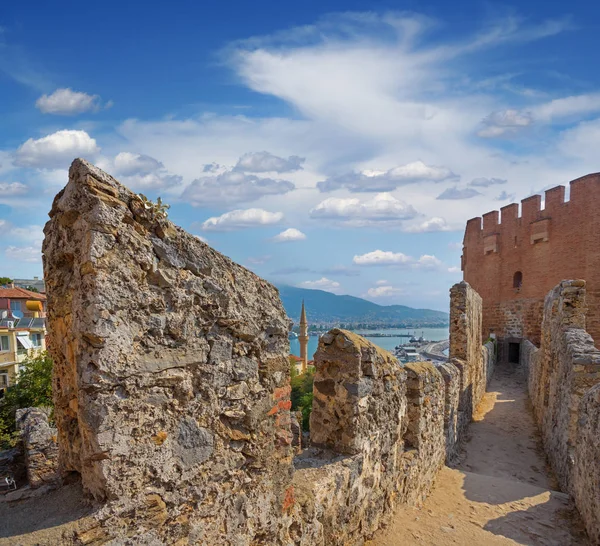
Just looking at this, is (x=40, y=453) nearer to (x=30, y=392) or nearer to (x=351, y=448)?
(x=351, y=448)

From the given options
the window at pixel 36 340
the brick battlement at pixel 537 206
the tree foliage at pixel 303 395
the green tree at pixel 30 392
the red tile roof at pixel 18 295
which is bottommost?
the tree foliage at pixel 303 395

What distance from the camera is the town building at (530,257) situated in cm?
2180

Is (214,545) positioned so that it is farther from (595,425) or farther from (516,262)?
(516,262)

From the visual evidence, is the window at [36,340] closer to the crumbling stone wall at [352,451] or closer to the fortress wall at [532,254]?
the fortress wall at [532,254]

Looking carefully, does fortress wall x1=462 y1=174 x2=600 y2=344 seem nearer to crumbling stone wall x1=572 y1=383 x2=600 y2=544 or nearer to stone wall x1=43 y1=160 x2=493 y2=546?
crumbling stone wall x1=572 y1=383 x2=600 y2=544

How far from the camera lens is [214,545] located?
2760 millimetres

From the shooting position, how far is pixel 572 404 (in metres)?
7.52

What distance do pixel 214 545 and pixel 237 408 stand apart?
790 millimetres

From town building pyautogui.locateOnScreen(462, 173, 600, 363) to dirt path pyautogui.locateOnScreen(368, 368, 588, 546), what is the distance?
44.7 feet

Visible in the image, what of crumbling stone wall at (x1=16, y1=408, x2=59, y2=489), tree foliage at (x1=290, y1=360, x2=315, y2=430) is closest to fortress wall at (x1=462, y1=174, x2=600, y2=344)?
tree foliage at (x1=290, y1=360, x2=315, y2=430)

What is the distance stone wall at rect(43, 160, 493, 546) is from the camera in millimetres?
2334

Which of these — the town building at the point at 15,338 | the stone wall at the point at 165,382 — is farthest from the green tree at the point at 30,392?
the stone wall at the point at 165,382

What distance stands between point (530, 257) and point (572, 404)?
18952 mm

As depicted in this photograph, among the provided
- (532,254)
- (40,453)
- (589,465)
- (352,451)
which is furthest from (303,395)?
(352,451)
